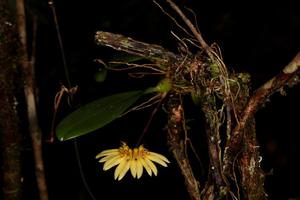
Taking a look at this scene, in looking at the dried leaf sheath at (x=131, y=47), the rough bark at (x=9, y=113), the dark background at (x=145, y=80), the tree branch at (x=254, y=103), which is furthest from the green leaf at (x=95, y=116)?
the dark background at (x=145, y=80)

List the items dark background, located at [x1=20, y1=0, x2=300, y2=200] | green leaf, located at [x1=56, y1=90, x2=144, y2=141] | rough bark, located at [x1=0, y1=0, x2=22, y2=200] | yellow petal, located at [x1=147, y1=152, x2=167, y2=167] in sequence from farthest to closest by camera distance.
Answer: dark background, located at [x1=20, y1=0, x2=300, y2=200]
rough bark, located at [x1=0, y1=0, x2=22, y2=200]
yellow petal, located at [x1=147, y1=152, x2=167, y2=167]
green leaf, located at [x1=56, y1=90, x2=144, y2=141]

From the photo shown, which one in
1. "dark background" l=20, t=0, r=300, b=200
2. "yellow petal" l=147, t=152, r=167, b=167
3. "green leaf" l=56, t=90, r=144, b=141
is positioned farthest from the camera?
"dark background" l=20, t=0, r=300, b=200

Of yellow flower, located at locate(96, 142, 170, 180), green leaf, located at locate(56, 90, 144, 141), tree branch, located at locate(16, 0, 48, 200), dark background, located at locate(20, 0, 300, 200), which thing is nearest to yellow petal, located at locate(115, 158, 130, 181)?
yellow flower, located at locate(96, 142, 170, 180)

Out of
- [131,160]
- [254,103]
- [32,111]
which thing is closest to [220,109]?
[254,103]

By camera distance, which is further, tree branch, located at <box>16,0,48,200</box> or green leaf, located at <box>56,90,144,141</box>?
tree branch, located at <box>16,0,48,200</box>

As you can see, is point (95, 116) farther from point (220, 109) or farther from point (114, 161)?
point (220, 109)

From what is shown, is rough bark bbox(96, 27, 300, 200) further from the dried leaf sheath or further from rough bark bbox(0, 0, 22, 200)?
rough bark bbox(0, 0, 22, 200)

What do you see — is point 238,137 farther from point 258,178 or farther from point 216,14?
point 216,14
